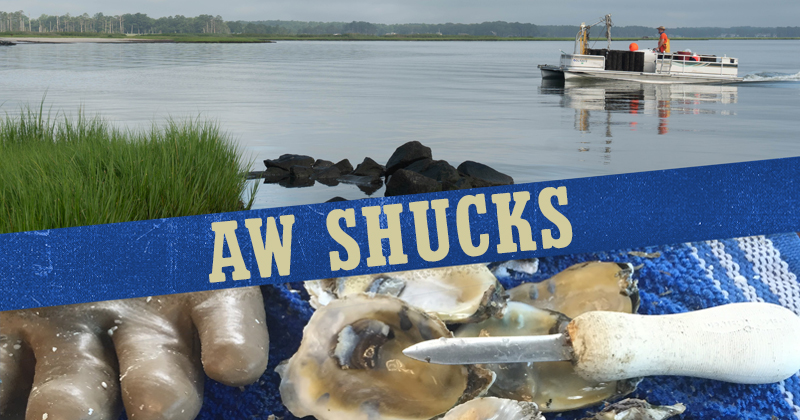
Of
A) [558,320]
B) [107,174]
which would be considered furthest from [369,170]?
[558,320]

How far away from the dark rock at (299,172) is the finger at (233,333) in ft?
24.4

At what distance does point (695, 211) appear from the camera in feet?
7.20

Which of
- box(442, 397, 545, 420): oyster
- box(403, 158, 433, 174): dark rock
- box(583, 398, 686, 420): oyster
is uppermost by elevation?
box(442, 397, 545, 420): oyster

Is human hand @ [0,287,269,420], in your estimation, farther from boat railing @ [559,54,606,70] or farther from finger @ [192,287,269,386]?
boat railing @ [559,54,606,70]

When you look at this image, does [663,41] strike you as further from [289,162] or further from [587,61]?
A: [289,162]

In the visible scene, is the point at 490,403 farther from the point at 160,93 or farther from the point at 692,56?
the point at 692,56

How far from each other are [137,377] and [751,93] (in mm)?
34735

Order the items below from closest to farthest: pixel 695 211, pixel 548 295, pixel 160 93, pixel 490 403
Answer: pixel 490 403, pixel 548 295, pixel 695 211, pixel 160 93

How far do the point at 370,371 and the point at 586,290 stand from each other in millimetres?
659

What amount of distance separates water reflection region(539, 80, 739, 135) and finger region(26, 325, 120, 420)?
16.1m

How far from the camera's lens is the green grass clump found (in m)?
3.42

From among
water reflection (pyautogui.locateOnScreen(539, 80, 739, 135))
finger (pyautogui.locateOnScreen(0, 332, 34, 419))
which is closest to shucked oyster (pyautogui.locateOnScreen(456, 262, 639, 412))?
finger (pyautogui.locateOnScreen(0, 332, 34, 419))

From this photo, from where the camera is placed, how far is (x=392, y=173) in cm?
888

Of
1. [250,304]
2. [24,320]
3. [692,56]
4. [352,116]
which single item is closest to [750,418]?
[250,304]
